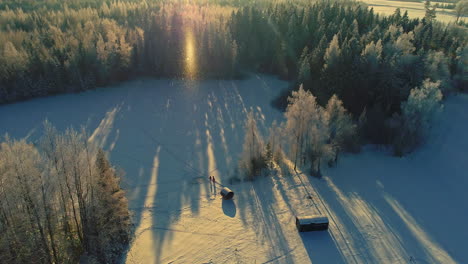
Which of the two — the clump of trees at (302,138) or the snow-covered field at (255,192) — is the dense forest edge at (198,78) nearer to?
the clump of trees at (302,138)

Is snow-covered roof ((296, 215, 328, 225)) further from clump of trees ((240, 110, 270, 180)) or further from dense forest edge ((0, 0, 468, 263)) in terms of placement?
dense forest edge ((0, 0, 468, 263))

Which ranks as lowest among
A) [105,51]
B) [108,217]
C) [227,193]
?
[227,193]

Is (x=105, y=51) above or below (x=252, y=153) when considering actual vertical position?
above

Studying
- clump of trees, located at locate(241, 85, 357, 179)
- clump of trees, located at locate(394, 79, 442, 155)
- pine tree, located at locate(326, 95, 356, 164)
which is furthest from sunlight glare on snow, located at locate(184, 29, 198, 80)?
clump of trees, located at locate(394, 79, 442, 155)

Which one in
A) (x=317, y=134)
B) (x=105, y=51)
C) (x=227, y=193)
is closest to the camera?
(x=227, y=193)

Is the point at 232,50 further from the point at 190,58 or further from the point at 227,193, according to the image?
the point at 227,193

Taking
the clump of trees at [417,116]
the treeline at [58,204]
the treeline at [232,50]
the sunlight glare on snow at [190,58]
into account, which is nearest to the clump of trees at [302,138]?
the clump of trees at [417,116]

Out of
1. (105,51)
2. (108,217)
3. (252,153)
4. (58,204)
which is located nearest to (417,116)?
(252,153)
